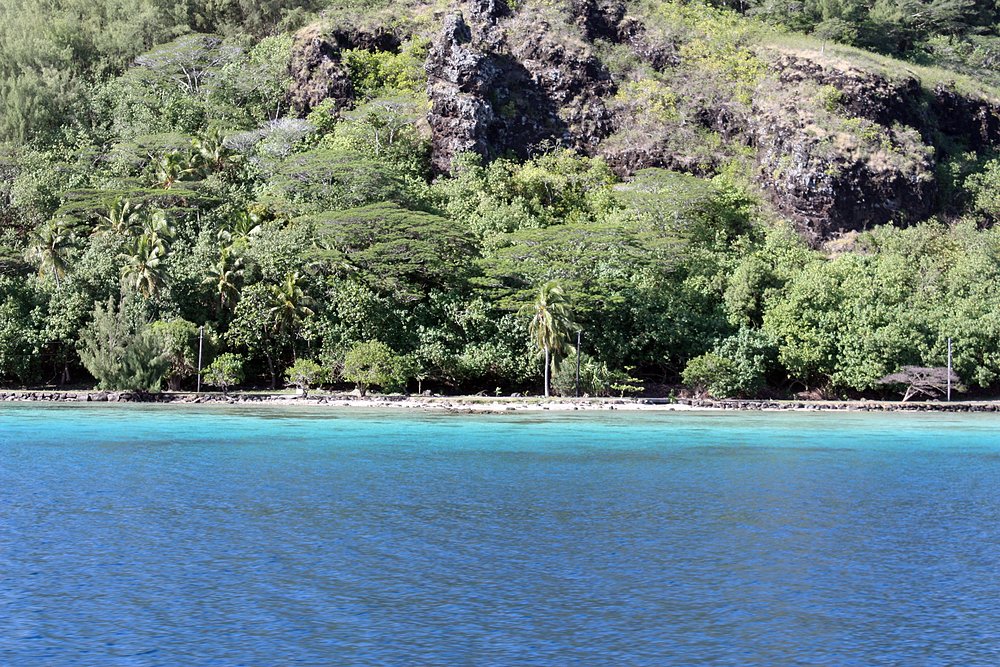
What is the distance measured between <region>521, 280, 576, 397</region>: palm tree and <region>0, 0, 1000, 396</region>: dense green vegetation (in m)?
0.15

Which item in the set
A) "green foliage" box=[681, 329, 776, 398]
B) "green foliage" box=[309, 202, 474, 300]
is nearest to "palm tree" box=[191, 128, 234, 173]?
"green foliage" box=[309, 202, 474, 300]

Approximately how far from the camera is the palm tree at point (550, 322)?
2016 inches

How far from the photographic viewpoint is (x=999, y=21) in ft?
308

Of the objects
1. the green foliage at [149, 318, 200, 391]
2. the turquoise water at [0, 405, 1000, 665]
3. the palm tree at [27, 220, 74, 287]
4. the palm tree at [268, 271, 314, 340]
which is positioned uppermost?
the palm tree at [27, 220, 74, 287]

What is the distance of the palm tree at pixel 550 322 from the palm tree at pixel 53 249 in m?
28.3

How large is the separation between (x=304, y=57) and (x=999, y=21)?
218 ft

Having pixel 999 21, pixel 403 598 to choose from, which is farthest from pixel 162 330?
pixel 999 21

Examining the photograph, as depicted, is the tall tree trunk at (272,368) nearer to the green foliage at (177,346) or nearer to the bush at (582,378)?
the green foliage at (177,346)

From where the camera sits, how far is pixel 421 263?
187 feet

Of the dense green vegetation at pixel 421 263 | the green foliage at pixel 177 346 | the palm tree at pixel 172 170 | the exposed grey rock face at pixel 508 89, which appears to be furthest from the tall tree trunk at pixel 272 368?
the exposed grey rock face at pixel 508 89

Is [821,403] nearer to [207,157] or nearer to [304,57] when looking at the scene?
[207,157]

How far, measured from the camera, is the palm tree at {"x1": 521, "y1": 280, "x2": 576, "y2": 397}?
51.2m

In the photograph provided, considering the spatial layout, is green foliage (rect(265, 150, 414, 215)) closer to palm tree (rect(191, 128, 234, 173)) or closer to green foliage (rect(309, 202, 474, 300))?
green foliage (rect(309, 202, 474, 300))

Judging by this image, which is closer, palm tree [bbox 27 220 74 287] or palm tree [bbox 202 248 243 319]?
palm tree [bbox 202 248 243 319]
